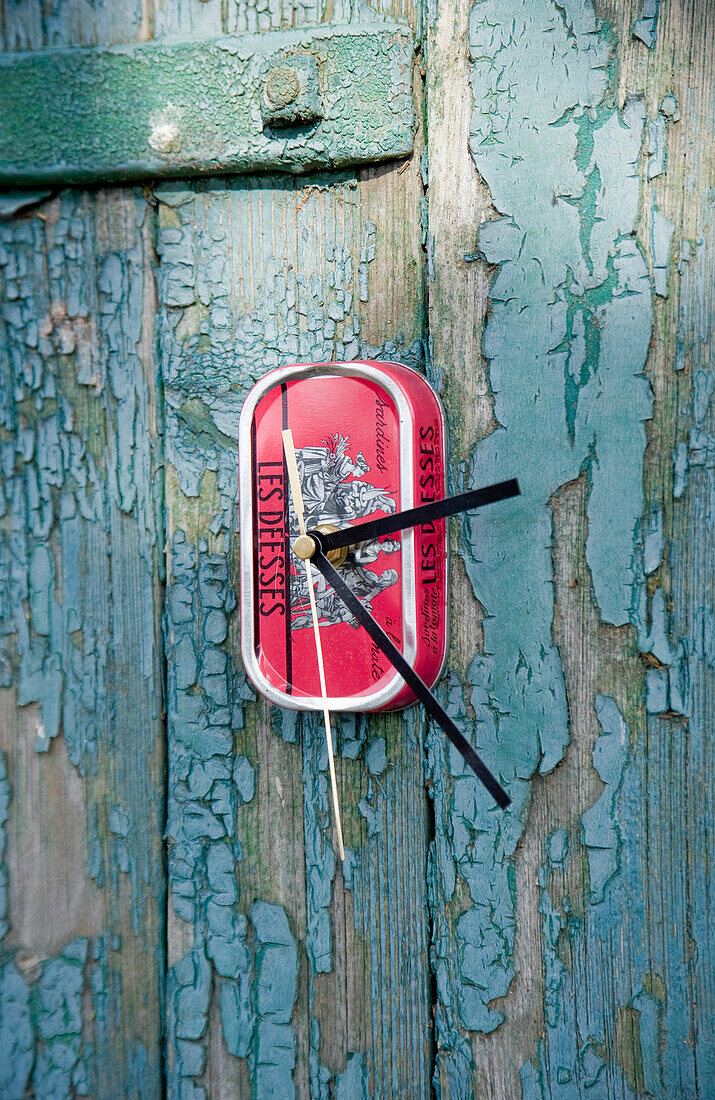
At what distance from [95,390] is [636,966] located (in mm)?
752

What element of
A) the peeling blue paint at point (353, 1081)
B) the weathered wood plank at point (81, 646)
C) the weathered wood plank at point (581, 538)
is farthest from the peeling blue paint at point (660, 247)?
the peeling blue paint at point (353, 1081)

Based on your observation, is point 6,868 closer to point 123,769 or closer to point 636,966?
point 123,769

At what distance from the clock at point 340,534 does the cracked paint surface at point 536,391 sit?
2.5 inches

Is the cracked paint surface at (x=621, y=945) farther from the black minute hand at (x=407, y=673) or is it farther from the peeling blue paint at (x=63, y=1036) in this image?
the peeling blue paint at (x=63, y=1036)

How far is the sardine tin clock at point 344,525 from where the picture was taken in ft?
2.16

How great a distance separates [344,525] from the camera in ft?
2.22

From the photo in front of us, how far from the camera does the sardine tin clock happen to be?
66cm

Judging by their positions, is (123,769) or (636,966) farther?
(123,769)

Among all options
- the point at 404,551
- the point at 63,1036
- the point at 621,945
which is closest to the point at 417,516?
the point at 404,551

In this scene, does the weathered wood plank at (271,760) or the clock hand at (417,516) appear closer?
the clock hand at (417,516)

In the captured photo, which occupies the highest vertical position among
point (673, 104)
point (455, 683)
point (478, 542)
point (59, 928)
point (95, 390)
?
point (673, 104)

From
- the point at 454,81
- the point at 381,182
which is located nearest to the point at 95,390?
the point at 381,182

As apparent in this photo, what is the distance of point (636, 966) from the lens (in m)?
0.67

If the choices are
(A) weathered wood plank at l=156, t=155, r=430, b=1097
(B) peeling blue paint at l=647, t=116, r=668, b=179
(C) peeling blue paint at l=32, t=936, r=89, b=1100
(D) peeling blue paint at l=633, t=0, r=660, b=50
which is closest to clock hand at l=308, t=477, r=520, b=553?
(A) weathered wood plank at l=156, t=155, r=430, b=1097
